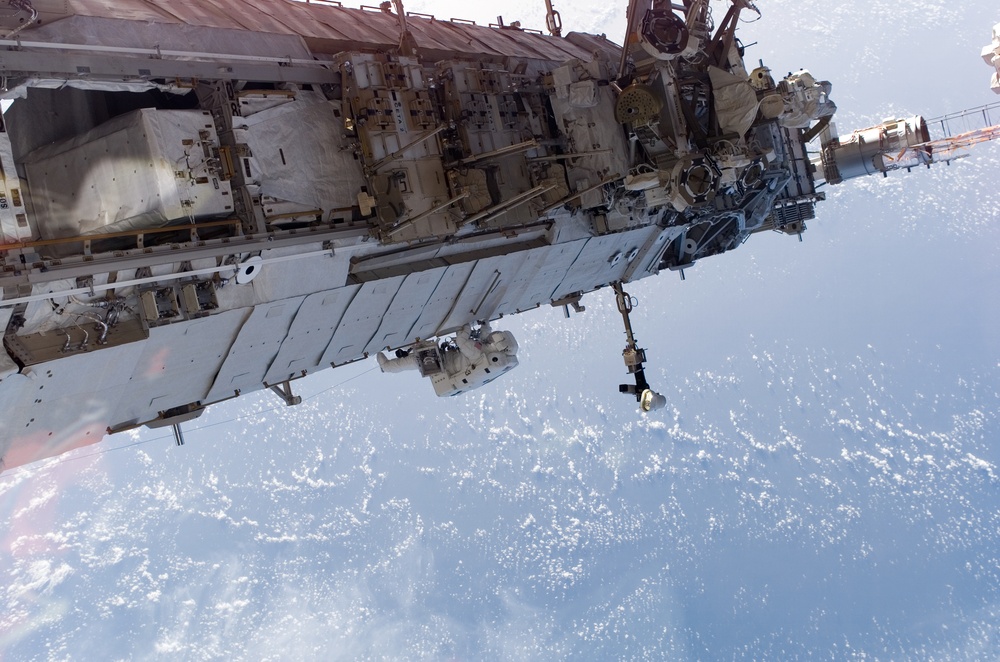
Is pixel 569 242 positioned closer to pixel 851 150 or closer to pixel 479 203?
pixel 479 203

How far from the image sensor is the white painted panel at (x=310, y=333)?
8.41 m

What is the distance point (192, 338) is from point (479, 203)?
301 centimetres

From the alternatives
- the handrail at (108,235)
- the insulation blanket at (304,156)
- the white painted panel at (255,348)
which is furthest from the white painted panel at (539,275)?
the handrail at (108,235)

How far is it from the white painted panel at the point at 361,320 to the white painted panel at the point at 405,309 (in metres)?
0.10

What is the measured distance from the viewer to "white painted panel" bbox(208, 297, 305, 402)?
26.3 ft

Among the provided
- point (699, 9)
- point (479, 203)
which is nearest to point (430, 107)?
point (479, 203)

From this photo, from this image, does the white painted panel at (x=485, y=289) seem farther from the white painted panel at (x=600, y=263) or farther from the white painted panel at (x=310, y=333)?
the white painted panel at (x=310, y=333)

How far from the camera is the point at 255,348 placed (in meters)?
8.35

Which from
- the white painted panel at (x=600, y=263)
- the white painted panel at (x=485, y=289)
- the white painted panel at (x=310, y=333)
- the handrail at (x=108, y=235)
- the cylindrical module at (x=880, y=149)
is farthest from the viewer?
the cylindrical module at (x=880, y=149)

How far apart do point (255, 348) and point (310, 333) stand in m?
0.60

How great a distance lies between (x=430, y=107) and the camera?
29.0ft

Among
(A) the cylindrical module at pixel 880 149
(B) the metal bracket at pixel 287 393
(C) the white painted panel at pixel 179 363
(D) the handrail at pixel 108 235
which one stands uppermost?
(D) the handrail at pixel 108 235

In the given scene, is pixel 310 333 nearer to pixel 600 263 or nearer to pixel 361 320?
pixel 361 320

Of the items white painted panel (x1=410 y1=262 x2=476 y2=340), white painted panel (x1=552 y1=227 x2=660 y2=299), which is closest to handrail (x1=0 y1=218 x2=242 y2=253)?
white painted panel (x1=410 y1=262 x2=476 y2=340)
